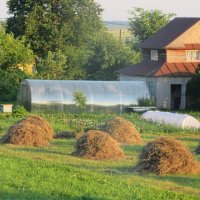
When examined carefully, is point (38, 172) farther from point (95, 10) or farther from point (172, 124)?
point (95, 10)

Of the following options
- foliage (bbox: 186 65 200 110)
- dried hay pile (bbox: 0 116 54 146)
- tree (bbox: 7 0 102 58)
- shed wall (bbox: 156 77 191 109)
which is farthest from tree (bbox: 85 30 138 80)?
dried hay pile (bbox: 0 116 54 146)

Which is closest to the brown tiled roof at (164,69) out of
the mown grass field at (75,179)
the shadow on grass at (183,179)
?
the mown grass field at (75,179)

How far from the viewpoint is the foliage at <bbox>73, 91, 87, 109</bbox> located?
148 ft

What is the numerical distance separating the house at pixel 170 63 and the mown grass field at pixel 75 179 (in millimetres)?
25202

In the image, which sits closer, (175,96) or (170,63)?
(175,96)

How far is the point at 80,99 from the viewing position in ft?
148

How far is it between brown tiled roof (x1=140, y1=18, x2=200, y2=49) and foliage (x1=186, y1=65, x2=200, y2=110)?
470cm

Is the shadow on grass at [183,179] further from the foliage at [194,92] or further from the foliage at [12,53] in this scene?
the foliage at [12,53]

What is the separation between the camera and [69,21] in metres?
67.6

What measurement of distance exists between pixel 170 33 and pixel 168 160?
36.4 m

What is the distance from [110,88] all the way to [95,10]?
84.6 feet

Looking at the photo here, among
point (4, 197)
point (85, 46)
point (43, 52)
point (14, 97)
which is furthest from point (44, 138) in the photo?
point (85, 46)

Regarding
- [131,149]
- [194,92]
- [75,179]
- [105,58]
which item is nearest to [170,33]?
[194,92]

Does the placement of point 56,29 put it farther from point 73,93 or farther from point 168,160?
point 168,160
